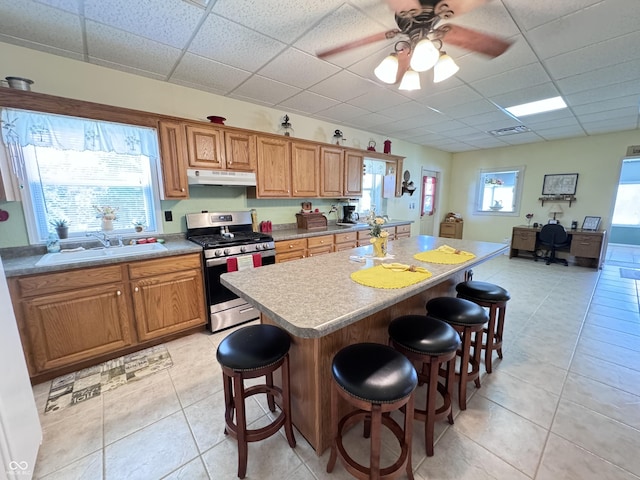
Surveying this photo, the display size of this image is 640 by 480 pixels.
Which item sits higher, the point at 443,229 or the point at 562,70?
the point at 562,70

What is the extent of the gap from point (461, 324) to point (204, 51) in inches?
113

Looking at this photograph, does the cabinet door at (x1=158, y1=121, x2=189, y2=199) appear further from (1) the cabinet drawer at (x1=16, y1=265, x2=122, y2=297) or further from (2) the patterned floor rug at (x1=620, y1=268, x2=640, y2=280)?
(2) the patterned floor rug at (x1=620, y1=268, x2=640, y2=280)

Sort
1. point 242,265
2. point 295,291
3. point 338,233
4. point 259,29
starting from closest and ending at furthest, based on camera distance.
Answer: point 295,291 → point 259,29 → point 242,265 → point 338,233

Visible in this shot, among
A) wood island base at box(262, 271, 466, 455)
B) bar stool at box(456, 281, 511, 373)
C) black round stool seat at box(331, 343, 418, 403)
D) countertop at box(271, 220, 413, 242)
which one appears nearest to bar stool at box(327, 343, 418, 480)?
black round stool seat at box(331, 343, 418, 403)

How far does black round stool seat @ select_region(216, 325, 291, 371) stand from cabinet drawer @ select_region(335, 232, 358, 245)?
239 cm

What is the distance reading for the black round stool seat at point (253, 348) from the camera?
1200 millimetres

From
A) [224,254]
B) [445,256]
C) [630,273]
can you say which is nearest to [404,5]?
[445,256]

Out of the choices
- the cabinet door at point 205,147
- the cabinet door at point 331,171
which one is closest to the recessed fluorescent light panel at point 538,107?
the cabinet door at point 331,171

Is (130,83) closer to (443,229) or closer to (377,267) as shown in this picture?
(377,267)

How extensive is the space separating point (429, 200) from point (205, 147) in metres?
5.60

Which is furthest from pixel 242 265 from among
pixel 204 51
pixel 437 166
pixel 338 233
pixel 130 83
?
pixel 437 166

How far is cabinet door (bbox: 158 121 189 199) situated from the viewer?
8.17ft

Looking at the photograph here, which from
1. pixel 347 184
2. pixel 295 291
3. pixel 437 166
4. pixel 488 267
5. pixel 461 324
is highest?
pixel 437 166

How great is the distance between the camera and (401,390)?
3.33 feet
